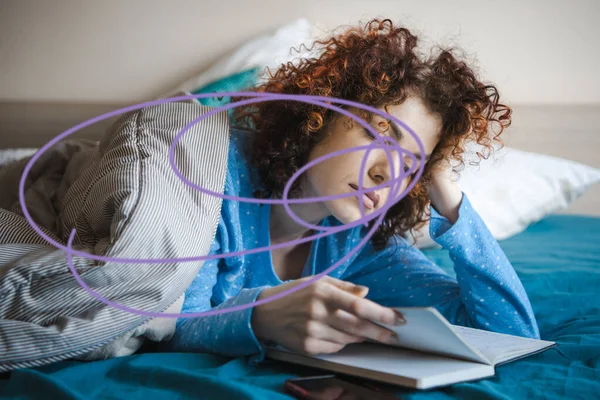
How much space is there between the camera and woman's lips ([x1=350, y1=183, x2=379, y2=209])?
3.05 feet

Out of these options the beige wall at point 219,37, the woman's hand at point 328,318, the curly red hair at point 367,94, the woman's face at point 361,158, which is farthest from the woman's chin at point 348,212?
the beige wall at point 219,37

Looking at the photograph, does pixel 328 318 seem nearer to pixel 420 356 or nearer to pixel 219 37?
pixel 420 356

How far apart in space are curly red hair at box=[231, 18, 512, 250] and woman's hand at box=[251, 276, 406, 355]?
0.34 m

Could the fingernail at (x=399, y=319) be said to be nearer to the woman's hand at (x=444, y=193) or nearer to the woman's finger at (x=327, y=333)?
the woman's finger at (x=327, y=333)

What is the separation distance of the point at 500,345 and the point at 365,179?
0.30 meters

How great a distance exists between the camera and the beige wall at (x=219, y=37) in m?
1.98

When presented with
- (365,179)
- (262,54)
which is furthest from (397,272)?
(262,54)

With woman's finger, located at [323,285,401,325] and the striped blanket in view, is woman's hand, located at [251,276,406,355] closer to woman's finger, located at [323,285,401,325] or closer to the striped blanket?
woman's finger, located at [323,285,401,325]

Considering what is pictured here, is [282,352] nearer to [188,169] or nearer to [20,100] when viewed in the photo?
[188,169]

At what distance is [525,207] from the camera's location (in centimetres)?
162

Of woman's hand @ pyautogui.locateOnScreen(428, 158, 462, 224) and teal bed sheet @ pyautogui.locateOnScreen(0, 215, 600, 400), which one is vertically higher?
woman's hand @ pyautogui.locateOnScreen(428, 158, 462, 224)

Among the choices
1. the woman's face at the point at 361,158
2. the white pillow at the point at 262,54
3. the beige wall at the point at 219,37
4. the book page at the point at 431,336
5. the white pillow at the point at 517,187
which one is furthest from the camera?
the beige wall at the point at 219,37

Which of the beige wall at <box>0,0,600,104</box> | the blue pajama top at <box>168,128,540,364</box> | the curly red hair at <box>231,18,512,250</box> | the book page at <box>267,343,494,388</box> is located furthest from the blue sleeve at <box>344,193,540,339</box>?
the beige wall at <box>0,0,600,104</box>

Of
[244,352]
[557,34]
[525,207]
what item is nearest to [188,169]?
[244,352]
